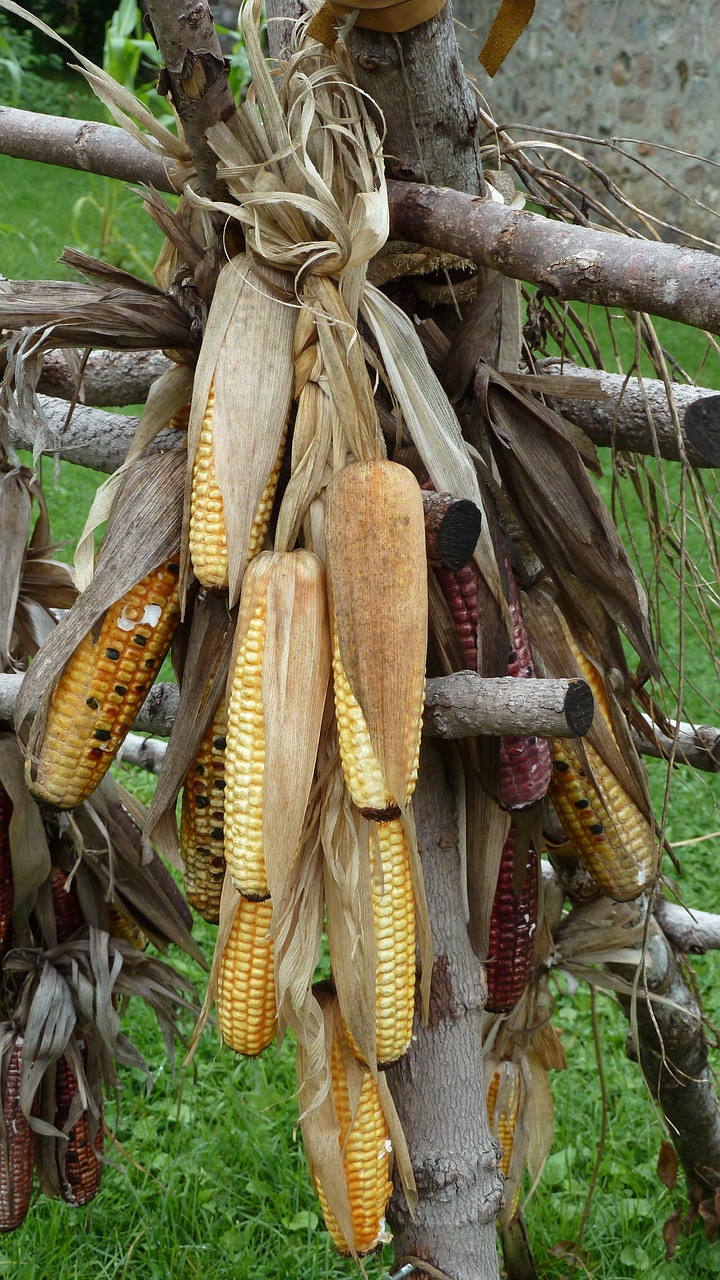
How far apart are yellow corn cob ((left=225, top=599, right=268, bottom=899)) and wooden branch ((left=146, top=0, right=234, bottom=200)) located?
0.33 metres

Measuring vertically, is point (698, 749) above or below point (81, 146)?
below

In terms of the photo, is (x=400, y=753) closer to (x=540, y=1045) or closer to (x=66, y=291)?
(x=66, y=291)

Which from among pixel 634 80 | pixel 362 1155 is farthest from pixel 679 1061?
pixel 634 80

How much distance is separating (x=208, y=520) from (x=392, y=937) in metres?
0.32

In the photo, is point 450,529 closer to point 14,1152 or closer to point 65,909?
point 65,909

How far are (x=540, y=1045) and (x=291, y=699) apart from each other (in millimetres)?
781

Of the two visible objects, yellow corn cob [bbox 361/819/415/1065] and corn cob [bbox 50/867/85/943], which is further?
corn cob [bbox 50/867/85/943]

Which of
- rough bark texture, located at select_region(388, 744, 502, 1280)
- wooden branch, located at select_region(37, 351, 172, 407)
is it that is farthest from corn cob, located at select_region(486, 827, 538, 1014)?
wooden branch, located at select_region(37, 351, 172, 407)

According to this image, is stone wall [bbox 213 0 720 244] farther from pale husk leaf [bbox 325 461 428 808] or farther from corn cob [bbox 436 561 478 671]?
pale husk leaf [bbox 325 461 428 808]

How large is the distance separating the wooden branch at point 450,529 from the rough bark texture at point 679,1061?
28.3 inches

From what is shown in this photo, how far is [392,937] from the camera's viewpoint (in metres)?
0.83

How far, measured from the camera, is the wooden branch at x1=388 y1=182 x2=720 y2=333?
26.6 inches

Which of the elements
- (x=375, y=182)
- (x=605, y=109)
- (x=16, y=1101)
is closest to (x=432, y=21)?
(x=375, y=182)

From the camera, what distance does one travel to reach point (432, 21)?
84cm
